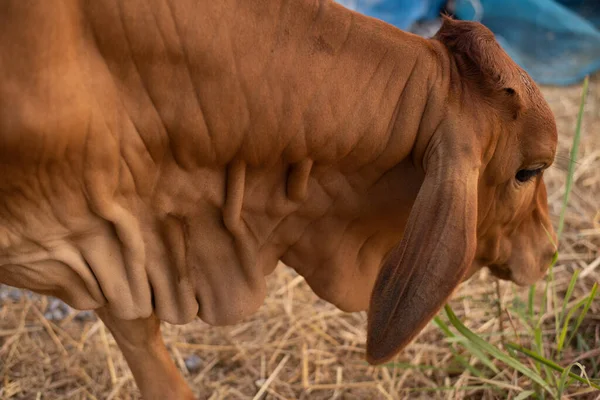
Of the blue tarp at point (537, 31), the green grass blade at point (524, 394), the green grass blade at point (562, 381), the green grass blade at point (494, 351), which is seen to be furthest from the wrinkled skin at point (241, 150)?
the blue tarp at point (537, 31)

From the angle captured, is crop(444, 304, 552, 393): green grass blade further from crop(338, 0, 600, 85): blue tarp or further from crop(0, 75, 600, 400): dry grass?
crop(338, 0, 600, 85): blue tarp

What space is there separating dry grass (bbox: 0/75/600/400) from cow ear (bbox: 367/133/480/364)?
1.01 meters

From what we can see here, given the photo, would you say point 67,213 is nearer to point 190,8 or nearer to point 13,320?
point 190,8

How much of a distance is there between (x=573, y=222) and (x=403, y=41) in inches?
91.6

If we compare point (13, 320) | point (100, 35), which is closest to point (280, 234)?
point (100, 35)

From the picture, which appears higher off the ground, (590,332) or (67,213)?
(67,213)

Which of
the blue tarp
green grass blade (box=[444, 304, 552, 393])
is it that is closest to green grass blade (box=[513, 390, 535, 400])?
green grass blade (box=[444, 304, 552, 393])

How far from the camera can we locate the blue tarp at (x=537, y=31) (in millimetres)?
5223

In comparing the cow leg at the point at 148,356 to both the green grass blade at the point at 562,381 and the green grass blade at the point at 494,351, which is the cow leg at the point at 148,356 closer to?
the green grass blade at the point at 494,351

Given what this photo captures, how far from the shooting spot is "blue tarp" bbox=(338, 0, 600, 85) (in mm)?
5223

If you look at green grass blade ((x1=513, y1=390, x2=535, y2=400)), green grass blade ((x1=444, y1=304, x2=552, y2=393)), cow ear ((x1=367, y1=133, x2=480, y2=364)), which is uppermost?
cow ear ((x1=367, y1=133, x2=480, y2=364))

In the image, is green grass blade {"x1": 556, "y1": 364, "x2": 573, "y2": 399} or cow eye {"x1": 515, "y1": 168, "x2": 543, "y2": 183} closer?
cow eye {"x1": 515, "y1": 168, "x2": 543, "y2": 183}

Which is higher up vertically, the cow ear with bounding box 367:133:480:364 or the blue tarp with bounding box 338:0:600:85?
the cow ear with bounding box 367:133:480:364

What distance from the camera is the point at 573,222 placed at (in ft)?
12.7
